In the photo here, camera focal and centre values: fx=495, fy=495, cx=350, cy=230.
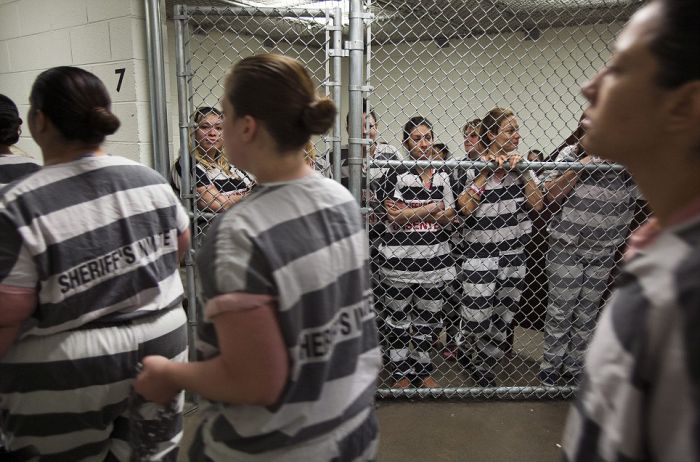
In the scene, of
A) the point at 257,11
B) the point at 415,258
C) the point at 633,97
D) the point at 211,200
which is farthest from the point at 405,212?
the point at 633,97

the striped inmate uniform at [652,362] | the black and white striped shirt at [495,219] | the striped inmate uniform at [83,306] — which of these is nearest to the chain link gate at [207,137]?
the striped inmate uniform at [83,306]

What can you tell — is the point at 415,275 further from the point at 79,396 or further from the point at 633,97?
the point at 633,97

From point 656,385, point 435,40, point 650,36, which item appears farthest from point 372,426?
point 435,40

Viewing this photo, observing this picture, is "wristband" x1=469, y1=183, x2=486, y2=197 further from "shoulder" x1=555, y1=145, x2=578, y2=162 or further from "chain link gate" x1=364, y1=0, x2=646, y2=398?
"shoulder" x1=555, y1=145, x2=578, y2=162

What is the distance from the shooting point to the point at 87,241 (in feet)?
4.20

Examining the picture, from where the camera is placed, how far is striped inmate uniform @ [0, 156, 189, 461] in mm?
1227

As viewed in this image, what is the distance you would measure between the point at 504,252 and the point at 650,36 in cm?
255

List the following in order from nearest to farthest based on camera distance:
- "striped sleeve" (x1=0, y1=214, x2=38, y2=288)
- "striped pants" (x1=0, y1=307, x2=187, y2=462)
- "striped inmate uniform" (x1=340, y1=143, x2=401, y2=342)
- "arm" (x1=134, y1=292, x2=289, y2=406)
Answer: "arm" (x1=134, y1=292, x2=289, y2=406), "striped sleeve" (x1=0, y1=214, x2=38, y2=288), "striped pants" (x1=0, y1=307, x2=187, y2=462), "striped inmate uniform" (x1=340, y1=143, x2=401, y2=342)

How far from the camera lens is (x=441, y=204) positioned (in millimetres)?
2949

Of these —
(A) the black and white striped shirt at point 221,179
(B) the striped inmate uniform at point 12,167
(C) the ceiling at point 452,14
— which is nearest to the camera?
(B) the striped inmate uniform at point 12,167

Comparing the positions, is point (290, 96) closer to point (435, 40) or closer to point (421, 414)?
point (421, 414)

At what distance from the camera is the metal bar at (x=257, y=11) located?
2262 millimetres

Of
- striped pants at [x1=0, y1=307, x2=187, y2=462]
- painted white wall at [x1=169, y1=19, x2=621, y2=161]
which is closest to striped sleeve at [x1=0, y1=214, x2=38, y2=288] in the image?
striped pants at [x1=0, y1=307, x2=187, y2=462]

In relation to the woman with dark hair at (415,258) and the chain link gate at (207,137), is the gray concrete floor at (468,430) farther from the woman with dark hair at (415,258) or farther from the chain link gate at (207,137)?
the chain link gate at (207,137)
